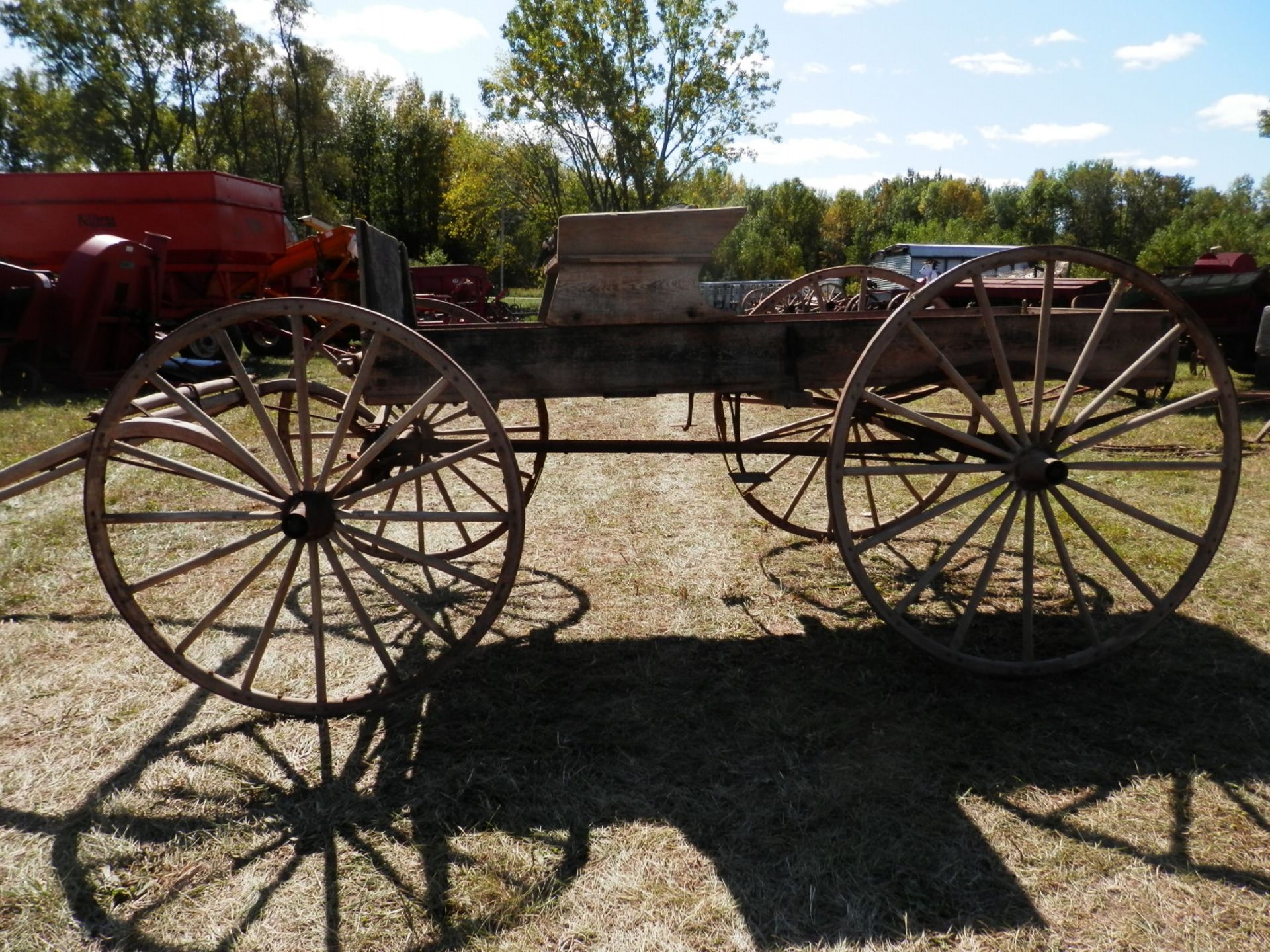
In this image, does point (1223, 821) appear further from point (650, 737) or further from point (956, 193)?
point (956, 193)

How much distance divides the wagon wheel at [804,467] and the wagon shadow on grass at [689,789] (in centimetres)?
101

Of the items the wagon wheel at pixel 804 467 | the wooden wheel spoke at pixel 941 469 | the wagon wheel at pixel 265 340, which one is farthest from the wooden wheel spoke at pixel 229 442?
the wagon wheel at pixel 265 340

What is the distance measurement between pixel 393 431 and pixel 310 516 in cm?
40

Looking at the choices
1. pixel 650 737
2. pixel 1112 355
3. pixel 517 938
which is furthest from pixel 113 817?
pixel 1112 355

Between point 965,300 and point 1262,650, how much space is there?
39.1 feet

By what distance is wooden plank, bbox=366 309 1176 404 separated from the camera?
2.86m

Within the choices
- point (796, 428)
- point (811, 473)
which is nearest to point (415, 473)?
point (796, 428)

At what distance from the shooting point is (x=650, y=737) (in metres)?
2.74

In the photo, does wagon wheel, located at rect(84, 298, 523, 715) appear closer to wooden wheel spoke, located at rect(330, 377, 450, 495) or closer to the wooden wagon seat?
wooden wheel spoke, located at rect(330, 377, 450, 495)

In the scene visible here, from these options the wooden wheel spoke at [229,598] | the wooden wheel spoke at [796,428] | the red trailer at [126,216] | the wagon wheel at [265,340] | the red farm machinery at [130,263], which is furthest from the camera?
the wagon wheel at [265,340]

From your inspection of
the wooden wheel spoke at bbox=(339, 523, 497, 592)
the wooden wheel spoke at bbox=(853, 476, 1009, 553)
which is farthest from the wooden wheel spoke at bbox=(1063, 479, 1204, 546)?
the wooden wheel spoke at bbox=(339, 523, 497, 592)

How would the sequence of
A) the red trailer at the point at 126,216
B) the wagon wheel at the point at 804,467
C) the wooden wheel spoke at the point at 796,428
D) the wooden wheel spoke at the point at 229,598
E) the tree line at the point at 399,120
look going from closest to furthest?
the wooden wheel spoke at the point at 229,598, the wagon wheel at the point at 804,467, the wooden wheel spoke at the point at 796,428, the red trailer at the point at 126,216, the tree line at the point at 399,120

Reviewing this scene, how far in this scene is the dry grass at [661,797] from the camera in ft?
6.45

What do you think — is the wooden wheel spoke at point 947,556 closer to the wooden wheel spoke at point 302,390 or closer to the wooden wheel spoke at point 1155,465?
the wooden wheel spoke at point 1155,465
